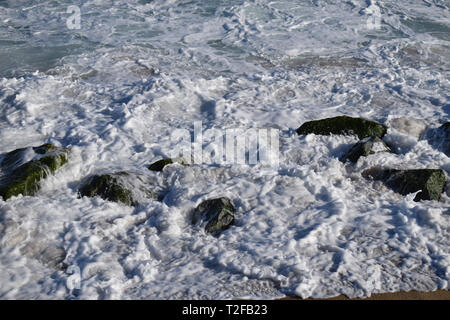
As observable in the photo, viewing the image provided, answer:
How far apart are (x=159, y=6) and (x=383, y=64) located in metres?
Result: 6.98

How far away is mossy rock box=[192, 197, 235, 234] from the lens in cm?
461

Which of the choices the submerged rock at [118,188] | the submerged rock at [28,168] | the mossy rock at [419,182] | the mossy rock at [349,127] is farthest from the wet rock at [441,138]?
the submerged rock at [28,168]

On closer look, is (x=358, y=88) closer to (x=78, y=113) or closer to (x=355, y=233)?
(x=355, y=233)

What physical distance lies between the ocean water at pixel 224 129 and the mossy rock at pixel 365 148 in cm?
10

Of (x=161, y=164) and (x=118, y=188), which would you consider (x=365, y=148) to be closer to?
(x=161, y=164)

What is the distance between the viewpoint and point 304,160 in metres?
5.81

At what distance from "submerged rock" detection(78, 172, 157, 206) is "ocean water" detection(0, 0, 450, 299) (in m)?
0.11

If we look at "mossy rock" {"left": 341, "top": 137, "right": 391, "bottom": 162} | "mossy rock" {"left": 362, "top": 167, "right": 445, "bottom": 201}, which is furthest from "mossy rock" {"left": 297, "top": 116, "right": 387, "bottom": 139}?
"mossy rock" {"left": 362, "top": 167, "right": 445, "bottom": 201}

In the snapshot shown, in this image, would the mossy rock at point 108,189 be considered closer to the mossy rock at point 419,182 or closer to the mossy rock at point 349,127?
the mossy rock at point 349,127

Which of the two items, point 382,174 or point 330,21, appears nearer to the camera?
point 382,174

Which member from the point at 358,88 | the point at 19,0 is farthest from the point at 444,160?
the point at 19,0

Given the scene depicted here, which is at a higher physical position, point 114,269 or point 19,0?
point 19,0

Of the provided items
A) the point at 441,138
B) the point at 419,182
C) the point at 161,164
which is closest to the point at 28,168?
the point at 161,164

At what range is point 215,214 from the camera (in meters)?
4.69
